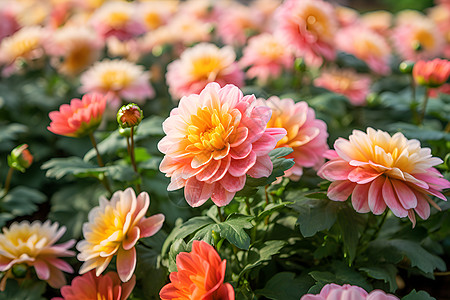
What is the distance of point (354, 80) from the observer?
2033 mm

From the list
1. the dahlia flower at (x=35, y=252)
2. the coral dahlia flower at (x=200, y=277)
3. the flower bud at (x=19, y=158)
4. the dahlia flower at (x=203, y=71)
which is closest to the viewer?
the coral dahlia flower at (x=200, y=277)

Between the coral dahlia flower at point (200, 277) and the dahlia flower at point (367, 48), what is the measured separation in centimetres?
147

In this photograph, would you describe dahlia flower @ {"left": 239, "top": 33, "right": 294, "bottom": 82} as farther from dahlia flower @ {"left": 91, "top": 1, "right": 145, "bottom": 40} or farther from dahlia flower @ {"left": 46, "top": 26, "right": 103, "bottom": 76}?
dahlia flower @ {"left": 46, "top": 26, "right": 103, "bottom": 76}

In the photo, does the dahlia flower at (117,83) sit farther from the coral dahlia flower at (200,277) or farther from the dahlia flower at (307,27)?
the coral dahlia flower at (200,277)

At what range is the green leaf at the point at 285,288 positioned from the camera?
917 mm

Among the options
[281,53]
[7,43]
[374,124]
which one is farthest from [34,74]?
[374,124]

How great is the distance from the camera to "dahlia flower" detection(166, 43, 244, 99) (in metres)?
1.52

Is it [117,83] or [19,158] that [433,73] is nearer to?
[117,83]

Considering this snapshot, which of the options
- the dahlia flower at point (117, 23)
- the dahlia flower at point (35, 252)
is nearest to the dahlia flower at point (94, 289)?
the dahlia flower at point (35, 252)

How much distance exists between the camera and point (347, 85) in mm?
1974

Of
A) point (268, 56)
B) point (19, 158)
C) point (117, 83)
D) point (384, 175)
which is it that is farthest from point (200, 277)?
point (268, 56)

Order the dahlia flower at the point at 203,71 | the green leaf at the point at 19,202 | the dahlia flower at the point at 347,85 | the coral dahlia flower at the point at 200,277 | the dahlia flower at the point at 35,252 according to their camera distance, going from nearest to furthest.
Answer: the coral dahlia flower at the point at 200,277, the dahlia flower at the point at 35,252, the green leaf at the point at 19,202, the dahlia flower at the point at 203,71, the dahlia flower at the point at 347,85

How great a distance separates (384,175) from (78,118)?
2.70 feet

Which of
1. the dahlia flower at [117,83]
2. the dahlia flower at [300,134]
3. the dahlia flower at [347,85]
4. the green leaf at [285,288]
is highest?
the dahlia flower at [300,134]
